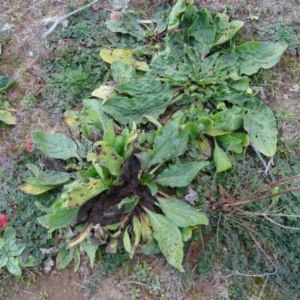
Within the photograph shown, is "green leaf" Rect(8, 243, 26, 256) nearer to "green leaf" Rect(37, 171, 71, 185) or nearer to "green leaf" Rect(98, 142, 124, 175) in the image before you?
"green leaf" Rect(37, 171, 71, 185)

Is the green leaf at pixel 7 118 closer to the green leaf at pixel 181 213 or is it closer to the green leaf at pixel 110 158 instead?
the green leaf at pixel 110 158

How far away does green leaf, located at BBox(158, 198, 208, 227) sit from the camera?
9.25 ft

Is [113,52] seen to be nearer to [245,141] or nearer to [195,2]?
[195,2]

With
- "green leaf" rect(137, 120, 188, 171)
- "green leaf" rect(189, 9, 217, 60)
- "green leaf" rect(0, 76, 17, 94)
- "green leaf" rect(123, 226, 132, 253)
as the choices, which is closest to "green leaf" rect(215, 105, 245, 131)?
"green leaf" rect(137, 120, 188, 171)

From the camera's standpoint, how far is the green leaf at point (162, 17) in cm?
357

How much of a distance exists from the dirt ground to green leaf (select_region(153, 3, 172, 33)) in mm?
200

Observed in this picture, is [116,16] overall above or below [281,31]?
above

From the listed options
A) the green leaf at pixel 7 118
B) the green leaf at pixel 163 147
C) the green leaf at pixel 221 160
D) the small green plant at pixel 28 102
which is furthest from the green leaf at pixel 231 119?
the green leaf at pixel 7 118

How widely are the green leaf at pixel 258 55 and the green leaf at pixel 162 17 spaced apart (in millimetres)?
614

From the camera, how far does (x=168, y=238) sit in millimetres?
2842

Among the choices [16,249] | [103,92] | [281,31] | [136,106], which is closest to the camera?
[16,249]

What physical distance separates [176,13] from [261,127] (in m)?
1.09

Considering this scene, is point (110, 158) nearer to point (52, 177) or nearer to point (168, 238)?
point (52, 177)

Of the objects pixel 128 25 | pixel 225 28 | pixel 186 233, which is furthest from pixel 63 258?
pixel 225 28
